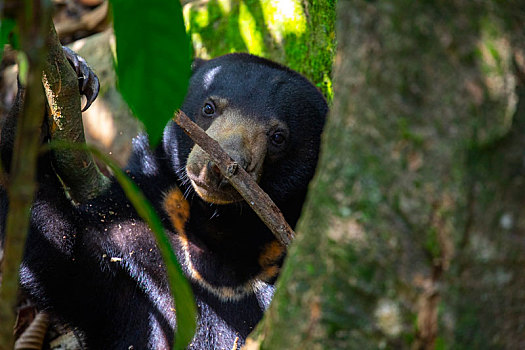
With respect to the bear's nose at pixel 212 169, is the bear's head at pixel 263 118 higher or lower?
lower

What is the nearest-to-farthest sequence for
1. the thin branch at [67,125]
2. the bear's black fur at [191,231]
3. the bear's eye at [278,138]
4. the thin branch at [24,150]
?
1. the thin branch at [24,150]
2. the thin branch at [67,125]
3. the bear's black fur at [191,231]
4. the bear's eye at [278,138]

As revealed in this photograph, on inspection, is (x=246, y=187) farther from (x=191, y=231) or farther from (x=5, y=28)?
(x=191, y=231)

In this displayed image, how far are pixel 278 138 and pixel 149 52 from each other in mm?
2407

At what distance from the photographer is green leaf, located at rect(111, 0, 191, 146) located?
38.7 inches

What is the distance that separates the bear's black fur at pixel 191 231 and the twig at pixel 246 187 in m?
0.93

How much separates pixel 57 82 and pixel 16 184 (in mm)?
1552

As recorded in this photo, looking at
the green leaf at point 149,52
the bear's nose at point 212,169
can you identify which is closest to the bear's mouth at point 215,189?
the bear's nose at point 212,169

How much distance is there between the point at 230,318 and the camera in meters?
3.63

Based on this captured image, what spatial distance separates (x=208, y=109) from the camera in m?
3.38

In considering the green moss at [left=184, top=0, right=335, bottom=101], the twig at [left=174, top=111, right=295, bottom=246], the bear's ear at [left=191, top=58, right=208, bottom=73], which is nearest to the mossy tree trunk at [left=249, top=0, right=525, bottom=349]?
the twig at [left=174, top=111, right=295, bottom=246]

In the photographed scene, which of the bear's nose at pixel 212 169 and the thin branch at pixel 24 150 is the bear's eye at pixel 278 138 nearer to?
the bear's nose at pixel 212 169

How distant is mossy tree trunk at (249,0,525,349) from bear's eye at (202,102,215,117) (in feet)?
7.47

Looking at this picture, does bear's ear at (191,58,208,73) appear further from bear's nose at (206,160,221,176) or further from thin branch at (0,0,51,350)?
thin branch at (0,0,51,350)

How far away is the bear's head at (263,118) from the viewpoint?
323 centimetres
